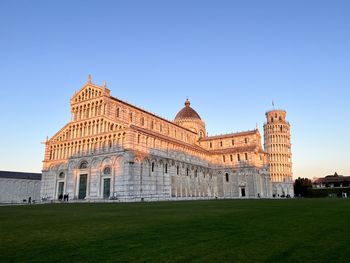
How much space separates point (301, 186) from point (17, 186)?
284 ft

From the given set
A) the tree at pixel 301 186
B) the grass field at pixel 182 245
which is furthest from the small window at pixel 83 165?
the tree at pixel 301 186

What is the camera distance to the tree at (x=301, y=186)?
9644cm

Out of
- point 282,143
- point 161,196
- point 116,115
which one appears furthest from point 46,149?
point 282,143

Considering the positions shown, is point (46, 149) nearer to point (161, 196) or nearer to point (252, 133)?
point (161, 196)

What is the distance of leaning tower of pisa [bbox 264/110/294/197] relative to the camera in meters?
92.7

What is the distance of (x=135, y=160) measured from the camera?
45188 millimetres

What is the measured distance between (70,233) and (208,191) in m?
60.4

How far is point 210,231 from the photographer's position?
385 inches

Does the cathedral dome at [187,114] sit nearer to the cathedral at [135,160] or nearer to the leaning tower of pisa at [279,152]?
the cathedral at [135,160]

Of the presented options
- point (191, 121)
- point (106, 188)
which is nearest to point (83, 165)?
point (106, 188)

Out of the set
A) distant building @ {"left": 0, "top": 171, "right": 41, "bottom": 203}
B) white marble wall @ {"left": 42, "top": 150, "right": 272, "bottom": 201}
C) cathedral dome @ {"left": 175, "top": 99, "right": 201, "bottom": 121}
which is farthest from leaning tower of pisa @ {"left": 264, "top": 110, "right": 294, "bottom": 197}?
distant building @ {"left": 0, "top": 171, "right": 41, "bottom": 203}

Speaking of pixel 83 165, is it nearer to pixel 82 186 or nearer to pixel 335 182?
pixel 82 186

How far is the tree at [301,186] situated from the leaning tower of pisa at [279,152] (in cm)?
419

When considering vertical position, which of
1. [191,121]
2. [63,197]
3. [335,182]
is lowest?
[63,197]
